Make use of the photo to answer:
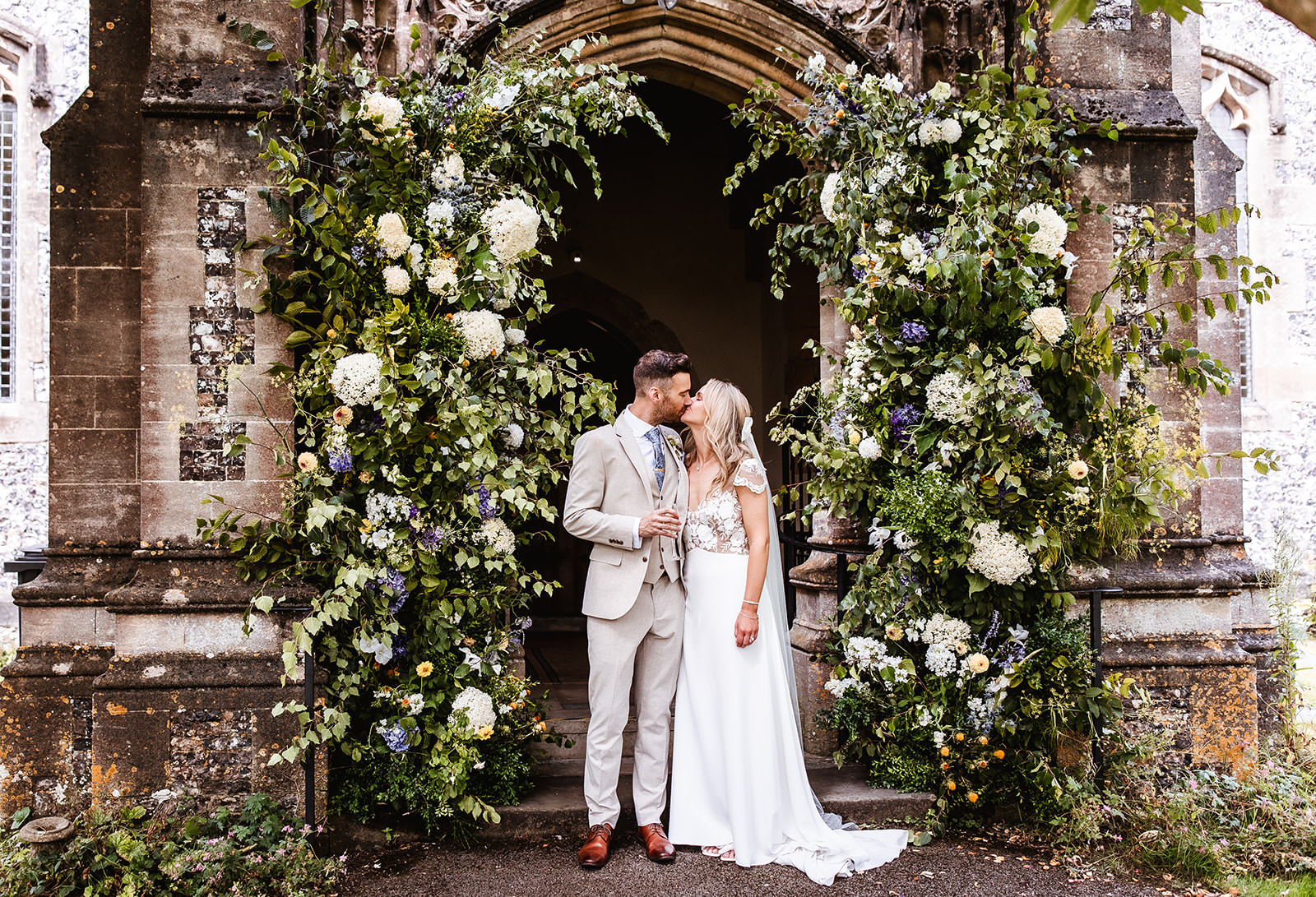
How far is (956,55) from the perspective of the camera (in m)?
4.56

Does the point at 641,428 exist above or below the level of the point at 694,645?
above

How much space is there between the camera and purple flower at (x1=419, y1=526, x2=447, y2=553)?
149 inches

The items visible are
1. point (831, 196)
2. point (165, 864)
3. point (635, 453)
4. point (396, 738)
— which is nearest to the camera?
point (165, 864)

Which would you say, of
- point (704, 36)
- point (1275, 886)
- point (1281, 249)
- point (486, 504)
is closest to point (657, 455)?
point (486, 504)

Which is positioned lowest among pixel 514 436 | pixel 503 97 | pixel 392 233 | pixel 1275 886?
pixel 1275 886

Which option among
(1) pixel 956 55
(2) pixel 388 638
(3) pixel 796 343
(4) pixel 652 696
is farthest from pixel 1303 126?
(2) pixel 388 638

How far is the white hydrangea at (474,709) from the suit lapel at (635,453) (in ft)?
3.65

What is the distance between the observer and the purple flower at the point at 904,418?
4121mm

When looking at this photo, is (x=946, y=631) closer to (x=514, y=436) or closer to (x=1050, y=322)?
(x=1050, y=322)

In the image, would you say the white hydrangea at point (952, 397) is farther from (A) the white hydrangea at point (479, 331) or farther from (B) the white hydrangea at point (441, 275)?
(B) the white hydrangea at point (441, 275)

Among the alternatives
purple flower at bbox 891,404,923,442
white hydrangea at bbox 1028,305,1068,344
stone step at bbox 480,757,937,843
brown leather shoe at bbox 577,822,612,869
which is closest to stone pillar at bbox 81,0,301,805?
stone step at bbox 480,757,937,843

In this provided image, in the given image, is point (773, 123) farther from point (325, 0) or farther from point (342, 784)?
point (342, 784)

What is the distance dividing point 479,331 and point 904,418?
195 centimetres

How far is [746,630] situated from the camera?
367cm
